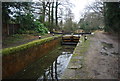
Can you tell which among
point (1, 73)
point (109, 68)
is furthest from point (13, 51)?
point (109, 68)

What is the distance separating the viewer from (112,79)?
3061mm

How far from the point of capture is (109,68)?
3.86 m

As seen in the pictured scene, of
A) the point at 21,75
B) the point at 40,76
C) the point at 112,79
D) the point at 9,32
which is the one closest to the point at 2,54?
the point at 21,75

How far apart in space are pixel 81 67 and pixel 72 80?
1.02 metres

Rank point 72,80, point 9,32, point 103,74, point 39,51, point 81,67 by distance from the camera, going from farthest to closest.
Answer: point 9,32 → point 39,51 → point 81,67 → point 103,74 → point 72,80

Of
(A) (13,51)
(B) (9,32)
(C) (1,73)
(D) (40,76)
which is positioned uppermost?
(B) (9,32)

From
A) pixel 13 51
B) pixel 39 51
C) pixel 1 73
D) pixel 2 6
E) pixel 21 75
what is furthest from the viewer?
pixel 39 51

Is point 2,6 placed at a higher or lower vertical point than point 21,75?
higher

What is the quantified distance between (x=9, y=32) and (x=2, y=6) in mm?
3345

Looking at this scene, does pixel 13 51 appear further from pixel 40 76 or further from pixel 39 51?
pixel 39 51

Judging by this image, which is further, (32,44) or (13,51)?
(32,44)

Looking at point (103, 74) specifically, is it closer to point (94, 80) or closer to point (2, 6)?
point (94, 80)

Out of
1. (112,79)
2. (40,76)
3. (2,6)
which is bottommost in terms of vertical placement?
(40,76)

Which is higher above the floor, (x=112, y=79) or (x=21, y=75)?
(x=112, y=79)
